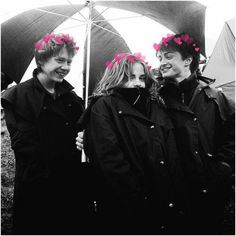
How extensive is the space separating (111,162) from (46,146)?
35.5 inches

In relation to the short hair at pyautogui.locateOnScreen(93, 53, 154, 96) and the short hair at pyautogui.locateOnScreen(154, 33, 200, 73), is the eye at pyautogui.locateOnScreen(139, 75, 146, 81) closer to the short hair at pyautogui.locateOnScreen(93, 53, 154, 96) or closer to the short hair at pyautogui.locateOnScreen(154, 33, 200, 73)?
the short hair at pyautogui.locateOnScreen(93, 53, 154, 96)

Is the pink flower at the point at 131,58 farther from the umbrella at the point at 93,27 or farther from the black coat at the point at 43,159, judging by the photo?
the black coat at the point at 43,159

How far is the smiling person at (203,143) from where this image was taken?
2387 mm

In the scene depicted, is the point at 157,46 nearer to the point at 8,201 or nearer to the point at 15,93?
the point at 15,93

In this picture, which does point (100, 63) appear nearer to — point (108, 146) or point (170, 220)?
point (108, 146)

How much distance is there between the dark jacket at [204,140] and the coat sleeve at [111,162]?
0.57 m

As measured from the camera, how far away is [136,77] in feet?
8.05

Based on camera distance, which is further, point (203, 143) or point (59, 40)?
point (59, 40)

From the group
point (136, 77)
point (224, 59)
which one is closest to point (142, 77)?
point (136, 77)

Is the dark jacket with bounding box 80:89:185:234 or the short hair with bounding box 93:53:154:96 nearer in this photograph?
the dark jacket with bounding box 80:89:185:234

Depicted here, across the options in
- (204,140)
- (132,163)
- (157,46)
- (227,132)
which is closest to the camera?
(132,163)

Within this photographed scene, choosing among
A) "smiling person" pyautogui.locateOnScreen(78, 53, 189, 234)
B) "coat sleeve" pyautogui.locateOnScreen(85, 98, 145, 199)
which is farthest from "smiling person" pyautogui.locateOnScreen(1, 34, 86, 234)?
"coat sleeve" pyautogui.locateOnScreen(85, 98, 145, 199)

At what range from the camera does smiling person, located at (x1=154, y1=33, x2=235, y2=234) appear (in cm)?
239

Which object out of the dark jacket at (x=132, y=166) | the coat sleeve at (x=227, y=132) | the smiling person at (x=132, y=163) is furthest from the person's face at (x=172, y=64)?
the dark jacket at (x=132, y=166)
